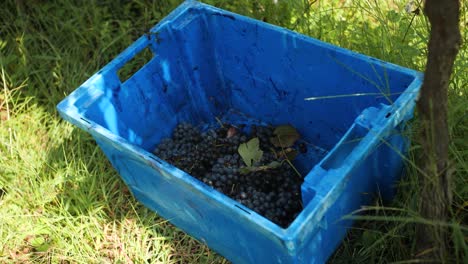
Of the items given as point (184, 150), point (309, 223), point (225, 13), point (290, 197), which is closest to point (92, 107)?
point (184, 150)

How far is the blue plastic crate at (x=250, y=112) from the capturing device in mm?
1500

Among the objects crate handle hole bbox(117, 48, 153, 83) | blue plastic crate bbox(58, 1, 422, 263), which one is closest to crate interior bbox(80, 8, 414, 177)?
blue plastic crate bbox(58, 1, 422, 263)

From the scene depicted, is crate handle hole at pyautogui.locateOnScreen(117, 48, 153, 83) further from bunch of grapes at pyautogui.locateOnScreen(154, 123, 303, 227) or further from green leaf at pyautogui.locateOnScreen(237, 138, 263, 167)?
green leaf at pyautogui.locateOnScreen(237, 138, 263, 167)

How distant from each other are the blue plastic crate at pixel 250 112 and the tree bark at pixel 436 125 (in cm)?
17

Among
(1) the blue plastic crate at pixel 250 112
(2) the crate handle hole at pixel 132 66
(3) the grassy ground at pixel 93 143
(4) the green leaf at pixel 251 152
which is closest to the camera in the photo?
(1) the blue plastic crate at pixel 250 112

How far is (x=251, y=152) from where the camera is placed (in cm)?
211

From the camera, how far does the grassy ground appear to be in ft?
A: 5.90

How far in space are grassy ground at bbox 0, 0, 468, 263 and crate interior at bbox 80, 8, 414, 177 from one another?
0.25m

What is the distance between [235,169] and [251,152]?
4.6 inches

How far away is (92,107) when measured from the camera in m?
1.87

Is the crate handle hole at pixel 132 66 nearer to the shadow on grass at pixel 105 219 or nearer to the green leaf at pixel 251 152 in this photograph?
the shadow on grass at pixel 105 219

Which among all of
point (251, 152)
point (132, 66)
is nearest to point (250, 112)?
point (251, 152)

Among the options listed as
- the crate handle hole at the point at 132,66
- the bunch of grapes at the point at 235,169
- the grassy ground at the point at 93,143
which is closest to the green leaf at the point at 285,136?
the bunch of grapes at the point at 235,169

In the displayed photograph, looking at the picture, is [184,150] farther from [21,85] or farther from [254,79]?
[21,85]
